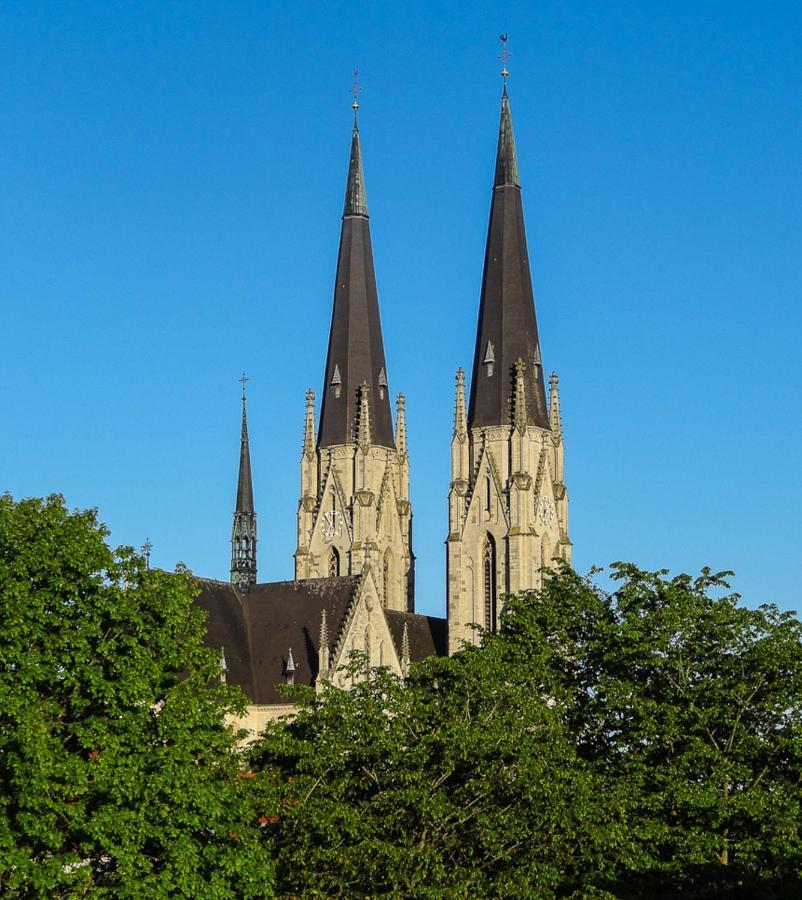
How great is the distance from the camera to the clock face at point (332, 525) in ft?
289

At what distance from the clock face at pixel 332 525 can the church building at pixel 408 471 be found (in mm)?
73

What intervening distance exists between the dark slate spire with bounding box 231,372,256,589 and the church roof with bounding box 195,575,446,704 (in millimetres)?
15542

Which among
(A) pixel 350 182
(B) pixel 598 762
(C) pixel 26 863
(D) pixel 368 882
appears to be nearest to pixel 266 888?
(D) pixel 368 882

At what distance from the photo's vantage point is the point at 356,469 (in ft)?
289

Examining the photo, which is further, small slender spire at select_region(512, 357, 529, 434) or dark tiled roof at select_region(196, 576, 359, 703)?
small slender spire at select_region(512, 357, 529, 434)

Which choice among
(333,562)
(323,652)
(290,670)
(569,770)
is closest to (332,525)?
(333,562)

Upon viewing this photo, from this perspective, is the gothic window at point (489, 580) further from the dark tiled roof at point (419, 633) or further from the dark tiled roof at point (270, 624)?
the dark tiled roof at point (270, 624)

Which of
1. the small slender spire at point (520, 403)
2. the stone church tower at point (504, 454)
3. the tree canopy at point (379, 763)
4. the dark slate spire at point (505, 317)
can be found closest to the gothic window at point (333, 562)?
the stone church tower at point (504, 454)

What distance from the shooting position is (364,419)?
88750 mm

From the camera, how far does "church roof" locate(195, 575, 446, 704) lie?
7681 cm

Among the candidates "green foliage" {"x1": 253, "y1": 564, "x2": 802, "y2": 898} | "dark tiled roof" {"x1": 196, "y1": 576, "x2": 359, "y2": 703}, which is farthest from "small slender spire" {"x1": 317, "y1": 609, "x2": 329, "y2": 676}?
"green foliage" {"x1": 253, "y1": 564, "x2": 802, "y2": 898}

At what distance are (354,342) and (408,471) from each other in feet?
22.6

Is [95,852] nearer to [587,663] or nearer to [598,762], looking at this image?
[598,762]

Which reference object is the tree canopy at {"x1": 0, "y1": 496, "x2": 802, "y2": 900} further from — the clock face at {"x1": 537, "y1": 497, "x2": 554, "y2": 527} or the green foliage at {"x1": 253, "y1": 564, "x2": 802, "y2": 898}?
the clock face at {"x1": 537, "y1": 497, "x2": 554, "y2": 527}
